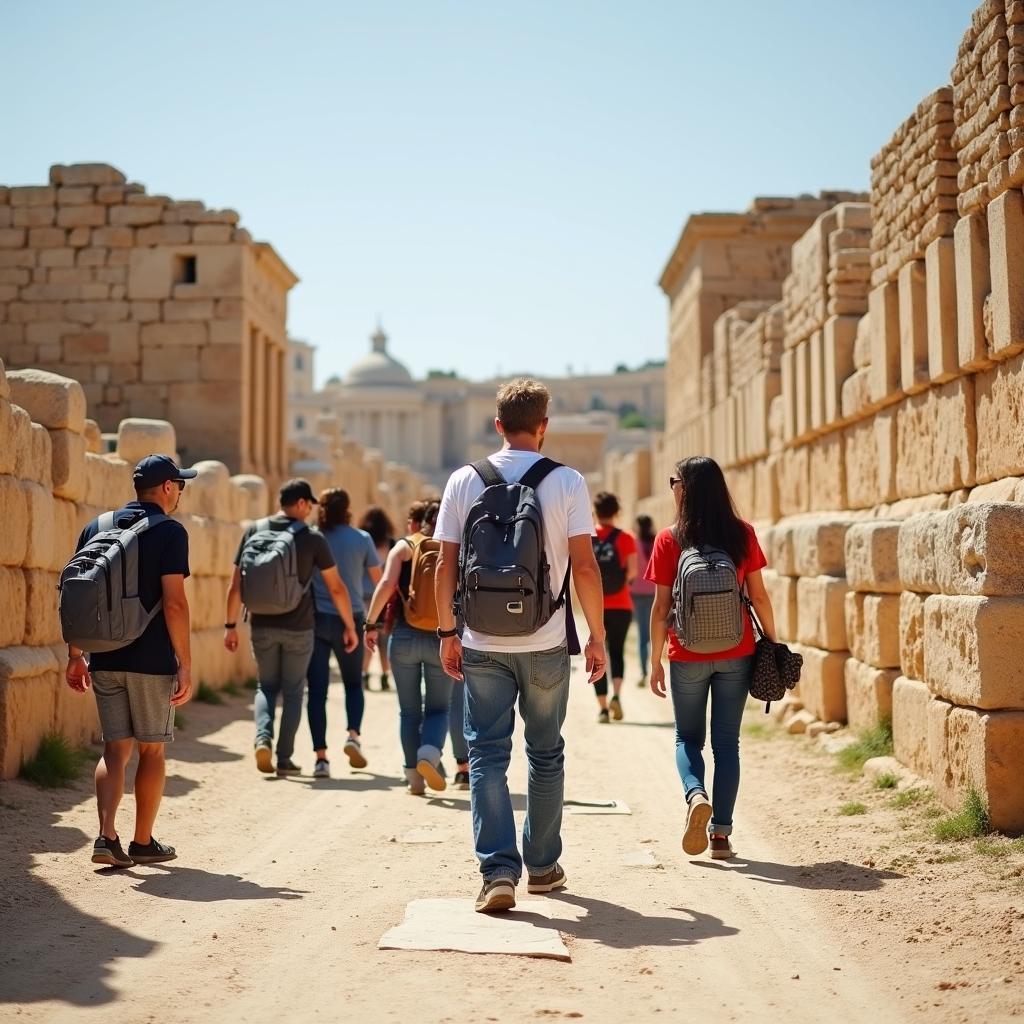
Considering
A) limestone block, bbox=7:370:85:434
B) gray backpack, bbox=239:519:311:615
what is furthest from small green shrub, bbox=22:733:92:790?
limestone block, bbox=7:370:85:434

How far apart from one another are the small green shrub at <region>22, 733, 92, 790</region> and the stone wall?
4568 millimetres

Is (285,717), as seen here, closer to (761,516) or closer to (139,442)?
(139,442)

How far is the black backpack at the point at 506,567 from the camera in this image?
209 inches

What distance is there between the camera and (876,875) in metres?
6.04

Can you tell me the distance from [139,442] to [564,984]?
7.64 metres

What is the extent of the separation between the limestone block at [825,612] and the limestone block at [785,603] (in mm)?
818

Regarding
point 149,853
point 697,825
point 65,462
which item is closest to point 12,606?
point 65,462

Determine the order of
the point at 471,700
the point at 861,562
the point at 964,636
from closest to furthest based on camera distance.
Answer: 1. the point at 471,700
2. the point at 964,636
3. the point at 861,562

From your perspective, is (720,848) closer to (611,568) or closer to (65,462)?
(65,462)

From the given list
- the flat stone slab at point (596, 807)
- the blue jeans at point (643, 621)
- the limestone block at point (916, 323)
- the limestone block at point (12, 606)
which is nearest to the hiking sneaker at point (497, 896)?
the flat stone slab at point (596, 807)

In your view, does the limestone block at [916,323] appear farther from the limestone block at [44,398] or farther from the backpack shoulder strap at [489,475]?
the limestone block at [44,398]

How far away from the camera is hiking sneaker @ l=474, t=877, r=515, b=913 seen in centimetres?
525

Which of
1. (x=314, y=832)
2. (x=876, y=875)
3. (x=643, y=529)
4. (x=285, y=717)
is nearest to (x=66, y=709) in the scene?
(x=285, y=717)

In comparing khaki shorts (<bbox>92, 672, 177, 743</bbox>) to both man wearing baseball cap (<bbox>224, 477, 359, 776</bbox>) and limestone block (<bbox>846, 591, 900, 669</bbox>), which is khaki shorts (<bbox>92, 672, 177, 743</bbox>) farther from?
limestone block (<bbox>846, 591, 900, 669</bbox>)
